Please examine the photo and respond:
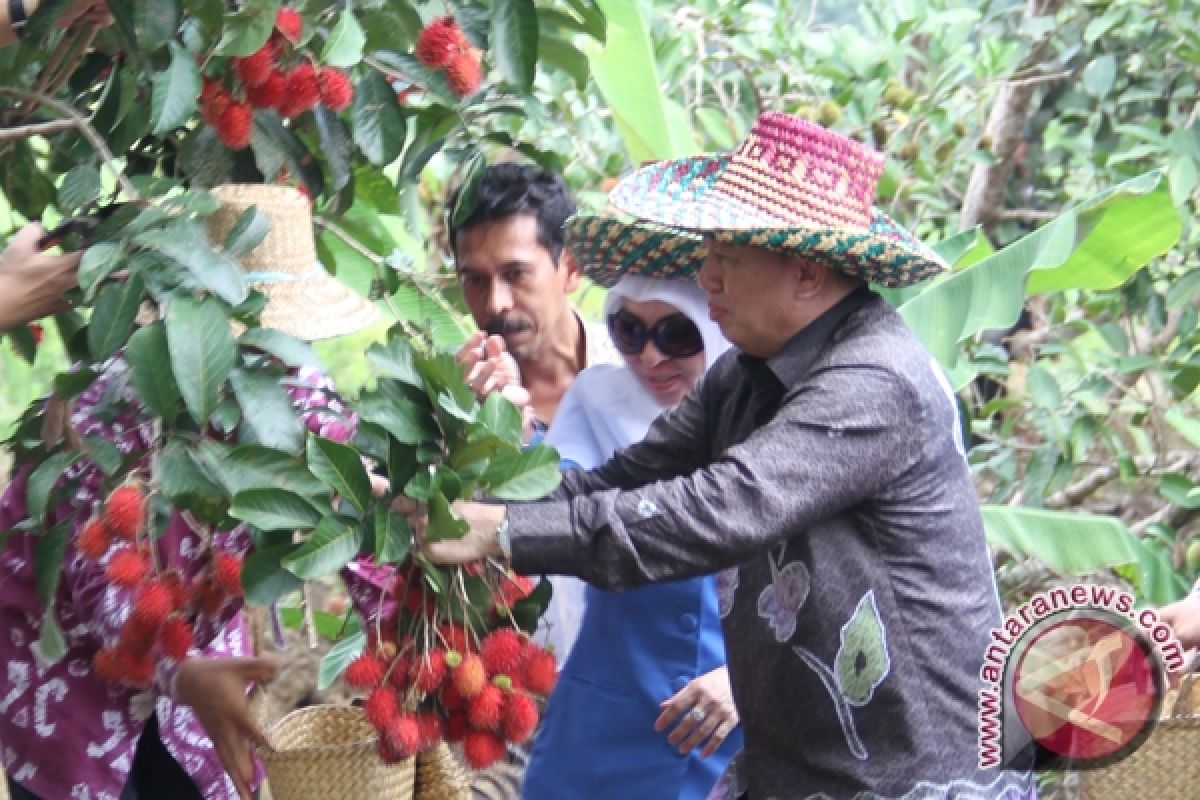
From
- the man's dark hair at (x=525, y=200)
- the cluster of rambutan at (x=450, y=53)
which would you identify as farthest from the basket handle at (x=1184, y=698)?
the cluster of rambutan at (x=450, y=53)

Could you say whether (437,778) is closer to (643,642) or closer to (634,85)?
(643,642)

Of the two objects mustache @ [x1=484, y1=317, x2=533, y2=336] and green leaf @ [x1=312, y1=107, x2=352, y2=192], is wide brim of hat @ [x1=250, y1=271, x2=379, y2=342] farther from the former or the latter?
mustache @ [x1=484, y1=317, x2=533, y2=336]

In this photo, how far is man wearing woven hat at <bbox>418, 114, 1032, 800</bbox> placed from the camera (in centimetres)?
184

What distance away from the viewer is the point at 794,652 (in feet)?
6.34

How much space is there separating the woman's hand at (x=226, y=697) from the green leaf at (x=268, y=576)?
40 cm

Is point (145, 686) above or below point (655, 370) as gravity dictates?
below

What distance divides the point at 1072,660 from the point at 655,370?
0.81 meters

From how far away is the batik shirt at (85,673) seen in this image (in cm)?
216

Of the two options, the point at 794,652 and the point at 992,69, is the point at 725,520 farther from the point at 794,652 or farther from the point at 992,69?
the point at 992,69

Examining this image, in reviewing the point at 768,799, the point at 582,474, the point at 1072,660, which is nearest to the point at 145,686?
the point at 582,474

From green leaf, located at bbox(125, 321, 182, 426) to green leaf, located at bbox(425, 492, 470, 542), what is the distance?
0.32m

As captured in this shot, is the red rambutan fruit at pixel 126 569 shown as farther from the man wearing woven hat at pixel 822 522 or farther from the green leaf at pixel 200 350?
the man wearing woven hat at pixel 822 522

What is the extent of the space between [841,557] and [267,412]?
2.28 ft

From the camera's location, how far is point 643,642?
2498 millimetres
